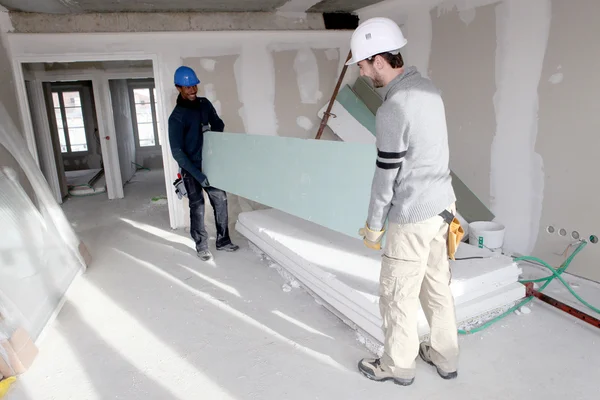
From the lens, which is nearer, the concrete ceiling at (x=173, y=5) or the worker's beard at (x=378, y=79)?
the worker's beard at (x=378, y=79)

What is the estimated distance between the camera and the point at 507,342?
2115 millimetres

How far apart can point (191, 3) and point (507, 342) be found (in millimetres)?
3433

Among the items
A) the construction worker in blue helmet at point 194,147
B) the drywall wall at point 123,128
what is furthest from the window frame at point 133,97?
the construction worker in blue helmet at point 194,147

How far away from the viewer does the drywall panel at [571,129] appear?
2.55 m

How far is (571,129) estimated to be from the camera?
269cm

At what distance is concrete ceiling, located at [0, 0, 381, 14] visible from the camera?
3.27 metres

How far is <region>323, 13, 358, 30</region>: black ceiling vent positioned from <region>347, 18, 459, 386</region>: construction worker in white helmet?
115 inches

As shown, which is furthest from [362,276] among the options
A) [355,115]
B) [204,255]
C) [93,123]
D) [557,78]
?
[93,123]

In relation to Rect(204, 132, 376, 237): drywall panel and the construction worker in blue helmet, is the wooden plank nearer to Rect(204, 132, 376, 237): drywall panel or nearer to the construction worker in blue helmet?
the construction worker in blue helmet

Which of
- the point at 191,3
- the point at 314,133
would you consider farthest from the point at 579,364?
the point at 191,3

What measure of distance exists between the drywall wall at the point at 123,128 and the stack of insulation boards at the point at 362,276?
4964 mm

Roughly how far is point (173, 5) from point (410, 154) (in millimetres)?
2937

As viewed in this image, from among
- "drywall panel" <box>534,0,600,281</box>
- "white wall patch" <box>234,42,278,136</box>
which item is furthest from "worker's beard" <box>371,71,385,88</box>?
"white wall patch" <box>234,42,278,136</box>

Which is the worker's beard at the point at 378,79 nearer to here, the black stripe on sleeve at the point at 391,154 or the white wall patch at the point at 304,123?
the black stripe on sleeve at the point at 391,154
